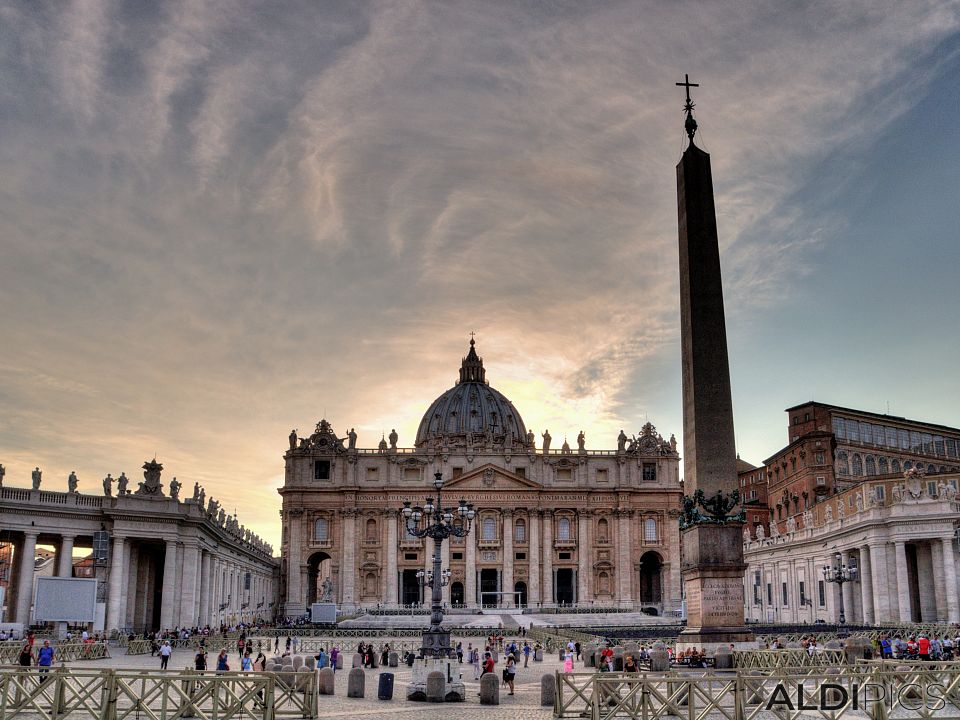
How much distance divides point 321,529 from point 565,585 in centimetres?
2886

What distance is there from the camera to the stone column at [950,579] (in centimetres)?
5256

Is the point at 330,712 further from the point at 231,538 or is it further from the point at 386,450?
the point at 386,450

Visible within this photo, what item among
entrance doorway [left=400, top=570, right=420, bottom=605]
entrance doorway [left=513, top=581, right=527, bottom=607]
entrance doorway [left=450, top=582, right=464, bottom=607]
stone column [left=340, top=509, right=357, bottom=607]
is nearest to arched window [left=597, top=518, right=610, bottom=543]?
entrance doorway [left=513, top=581, right=527, bottom=607]

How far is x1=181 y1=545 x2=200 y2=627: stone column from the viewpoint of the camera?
5356cm

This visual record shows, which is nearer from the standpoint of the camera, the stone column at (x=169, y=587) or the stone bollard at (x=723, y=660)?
the stone bollard at (x=723, y=660)

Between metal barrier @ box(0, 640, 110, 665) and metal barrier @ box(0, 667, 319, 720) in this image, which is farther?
metal barrier @ box(0, 640, 110, 665)

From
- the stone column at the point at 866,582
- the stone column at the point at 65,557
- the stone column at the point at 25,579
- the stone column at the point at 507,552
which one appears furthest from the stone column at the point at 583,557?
the stone column at the point at 25,579

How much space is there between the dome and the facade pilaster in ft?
89.7

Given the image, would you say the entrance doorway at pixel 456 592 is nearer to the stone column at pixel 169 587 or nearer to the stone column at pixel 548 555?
the stone column at pixel 548 555

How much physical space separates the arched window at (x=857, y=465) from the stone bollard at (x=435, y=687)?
69010mm

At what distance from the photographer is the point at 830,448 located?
85.2 meters

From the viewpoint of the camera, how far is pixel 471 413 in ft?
470

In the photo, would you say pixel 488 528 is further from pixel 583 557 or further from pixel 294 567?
pixel 294 567

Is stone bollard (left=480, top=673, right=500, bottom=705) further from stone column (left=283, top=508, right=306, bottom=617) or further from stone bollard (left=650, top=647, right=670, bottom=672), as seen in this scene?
stone column (left=283, top=508, right=306, bottom=617)
